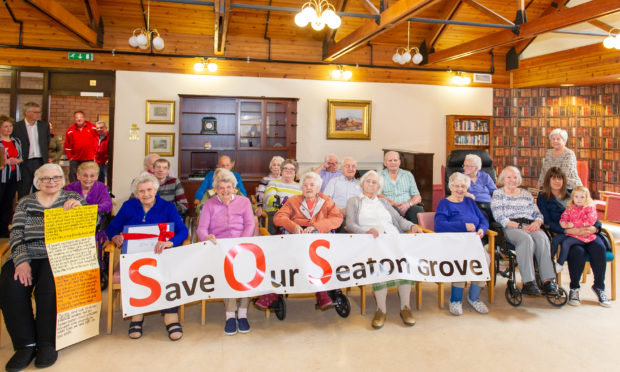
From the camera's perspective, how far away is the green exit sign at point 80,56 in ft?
25.6

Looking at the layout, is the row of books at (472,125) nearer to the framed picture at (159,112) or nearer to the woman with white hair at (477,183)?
the woman with white hair at (477,183)

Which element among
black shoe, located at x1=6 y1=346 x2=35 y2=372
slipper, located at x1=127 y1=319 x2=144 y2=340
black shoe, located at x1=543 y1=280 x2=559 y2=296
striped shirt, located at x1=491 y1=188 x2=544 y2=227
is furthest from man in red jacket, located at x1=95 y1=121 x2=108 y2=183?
black shoe, located at x1=543 y1=280 x2=559 y2=296

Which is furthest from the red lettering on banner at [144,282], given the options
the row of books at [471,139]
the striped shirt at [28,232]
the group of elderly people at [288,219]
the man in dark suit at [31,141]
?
the row of books at [471,139]

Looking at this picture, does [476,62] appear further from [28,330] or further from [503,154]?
[28,330]

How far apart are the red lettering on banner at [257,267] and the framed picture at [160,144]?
18.4ft

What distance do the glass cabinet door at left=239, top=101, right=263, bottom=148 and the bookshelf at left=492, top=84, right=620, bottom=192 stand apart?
524cm

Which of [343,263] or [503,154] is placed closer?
[343,263]

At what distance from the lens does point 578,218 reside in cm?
388

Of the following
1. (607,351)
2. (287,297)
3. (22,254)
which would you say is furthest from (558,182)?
(22,254)

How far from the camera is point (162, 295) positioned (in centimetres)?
298

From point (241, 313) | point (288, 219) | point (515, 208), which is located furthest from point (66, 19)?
point (515, 208)

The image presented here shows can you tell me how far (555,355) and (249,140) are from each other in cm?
637

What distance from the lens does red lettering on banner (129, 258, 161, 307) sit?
9.64ft

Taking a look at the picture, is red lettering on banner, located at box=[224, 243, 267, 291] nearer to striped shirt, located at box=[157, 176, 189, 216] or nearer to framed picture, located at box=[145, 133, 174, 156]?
striped shirt, located at box=[157, 176, 189, 216]
